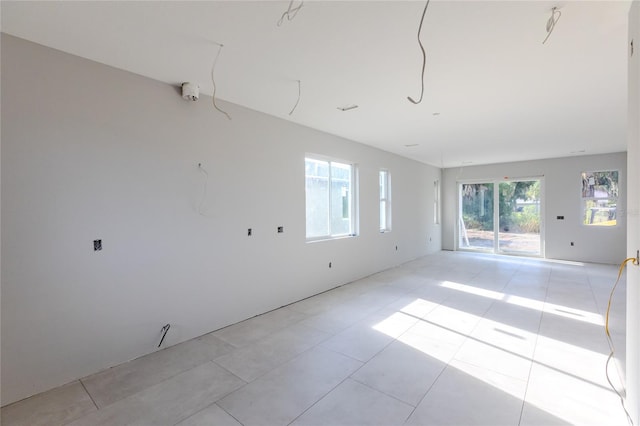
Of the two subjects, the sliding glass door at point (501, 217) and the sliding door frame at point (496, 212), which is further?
the sliding glass door at point (501, 217)

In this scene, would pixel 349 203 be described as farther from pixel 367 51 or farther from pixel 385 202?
pixel 367 51

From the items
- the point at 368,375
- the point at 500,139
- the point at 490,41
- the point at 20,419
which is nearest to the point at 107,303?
the point at 20,419

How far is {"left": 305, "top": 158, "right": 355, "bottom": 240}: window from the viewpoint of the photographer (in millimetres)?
4578

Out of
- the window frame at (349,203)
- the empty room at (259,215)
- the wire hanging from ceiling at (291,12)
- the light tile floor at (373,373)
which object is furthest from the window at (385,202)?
the wire hanging from ceiling at (291,12)

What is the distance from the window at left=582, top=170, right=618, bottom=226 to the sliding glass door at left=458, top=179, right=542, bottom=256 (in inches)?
36.0

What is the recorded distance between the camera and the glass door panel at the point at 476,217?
833 centimetres

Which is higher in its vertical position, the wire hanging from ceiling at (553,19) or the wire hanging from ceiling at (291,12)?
the wire hanging from ceiling at (291,12)

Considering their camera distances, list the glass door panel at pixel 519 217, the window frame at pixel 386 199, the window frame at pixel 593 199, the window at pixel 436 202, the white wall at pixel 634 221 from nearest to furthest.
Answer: the white wall at pixel 634 221 < the window frame at pixel 386 199 < the window frame at pixel 593 199 < the glass door panel at pixel 519 217 < the window at pixel 436 202

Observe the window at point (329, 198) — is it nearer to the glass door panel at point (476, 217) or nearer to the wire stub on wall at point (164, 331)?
the wire stub on wall at point (164, 331)

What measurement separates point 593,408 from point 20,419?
390 cm

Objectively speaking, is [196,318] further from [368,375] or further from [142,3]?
[142,3]

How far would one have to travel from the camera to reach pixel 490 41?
213 cm

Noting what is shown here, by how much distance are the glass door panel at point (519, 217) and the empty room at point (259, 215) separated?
350cm

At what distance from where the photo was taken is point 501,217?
26.6ft
